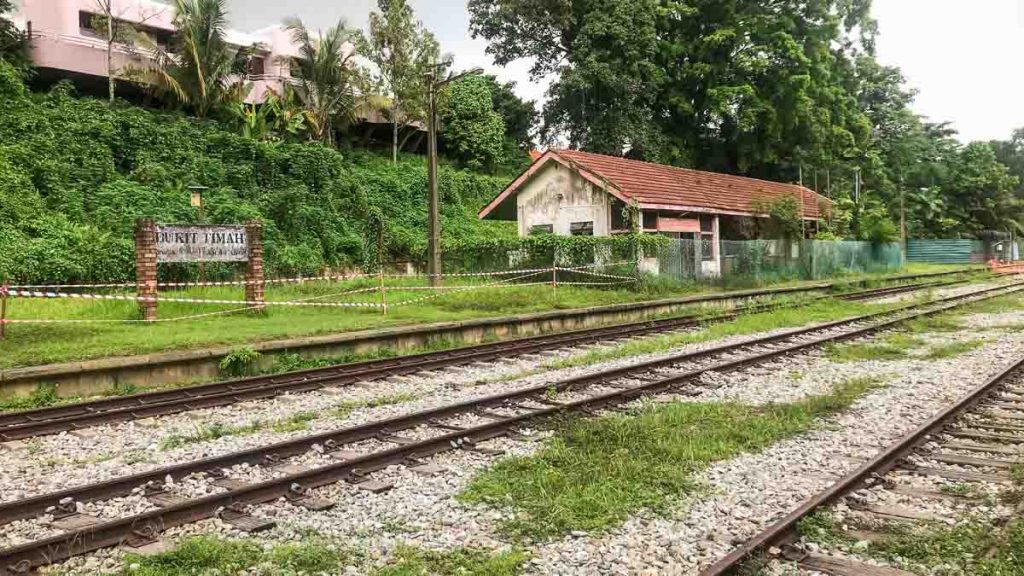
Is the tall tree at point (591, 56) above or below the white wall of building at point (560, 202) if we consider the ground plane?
above

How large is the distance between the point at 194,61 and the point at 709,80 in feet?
86.7

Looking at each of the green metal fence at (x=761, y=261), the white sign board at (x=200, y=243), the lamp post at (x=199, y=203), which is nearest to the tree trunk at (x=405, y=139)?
the green metal fence at (x=761, y=261)

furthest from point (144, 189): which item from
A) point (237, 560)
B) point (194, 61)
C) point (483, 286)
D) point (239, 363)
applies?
point (237, 560)

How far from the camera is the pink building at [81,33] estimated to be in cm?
3086

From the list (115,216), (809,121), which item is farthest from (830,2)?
(115,216)

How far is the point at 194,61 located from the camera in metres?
32.3

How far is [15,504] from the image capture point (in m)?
5.10

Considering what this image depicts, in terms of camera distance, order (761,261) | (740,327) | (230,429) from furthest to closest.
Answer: (761,261) < (740,327) < (230,429)

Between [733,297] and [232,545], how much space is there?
20849 mm

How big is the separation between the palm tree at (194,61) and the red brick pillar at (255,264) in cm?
1963

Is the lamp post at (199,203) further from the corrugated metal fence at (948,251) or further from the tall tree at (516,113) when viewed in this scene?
the corrugated metal fence at (948,251)

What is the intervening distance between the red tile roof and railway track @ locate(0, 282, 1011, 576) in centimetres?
1510

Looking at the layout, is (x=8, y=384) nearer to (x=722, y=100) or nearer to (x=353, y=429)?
(x=353, y=429)

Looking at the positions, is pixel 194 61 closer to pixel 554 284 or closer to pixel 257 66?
pixel 257 66
